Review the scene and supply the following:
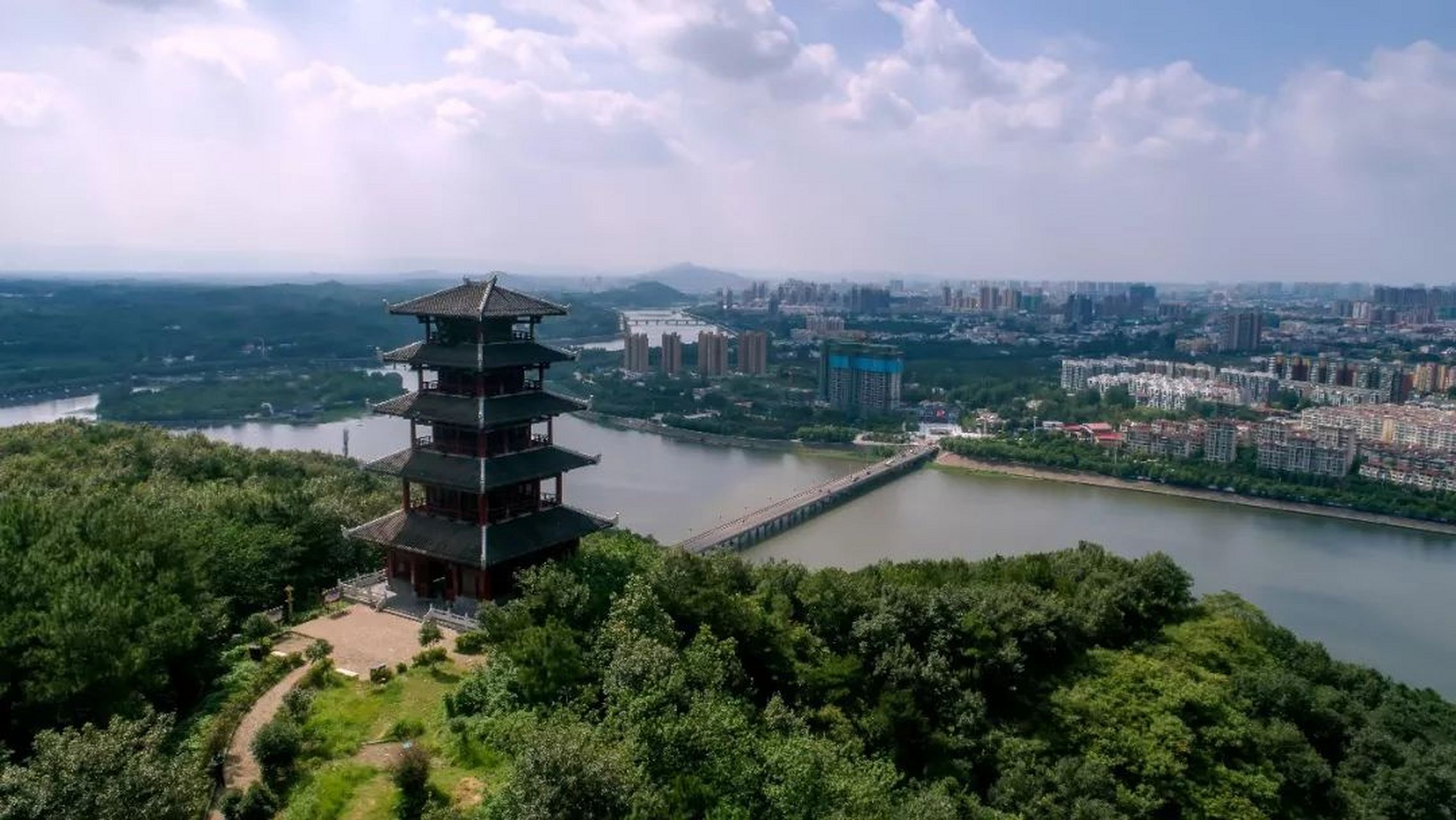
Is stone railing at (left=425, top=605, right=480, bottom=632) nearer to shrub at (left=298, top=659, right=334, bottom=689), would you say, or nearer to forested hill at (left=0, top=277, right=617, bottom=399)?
shrub at (left=298, top=659, right=334, bottom=689)

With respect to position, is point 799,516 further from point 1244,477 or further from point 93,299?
point 93,299

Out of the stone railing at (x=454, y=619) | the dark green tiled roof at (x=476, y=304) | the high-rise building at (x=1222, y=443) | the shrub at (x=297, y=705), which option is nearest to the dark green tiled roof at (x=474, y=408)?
the dark green tiled roof at (x=476, y=304)

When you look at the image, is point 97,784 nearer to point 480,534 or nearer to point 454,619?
point 454,619

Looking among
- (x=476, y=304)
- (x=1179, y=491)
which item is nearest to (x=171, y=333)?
(x=1179, y=491)

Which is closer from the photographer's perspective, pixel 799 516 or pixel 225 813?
pixel 225 813

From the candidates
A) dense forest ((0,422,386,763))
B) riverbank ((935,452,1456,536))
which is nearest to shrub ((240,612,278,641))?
dense forest ((0,422,386,763))

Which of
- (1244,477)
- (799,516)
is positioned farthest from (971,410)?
(799,516)
